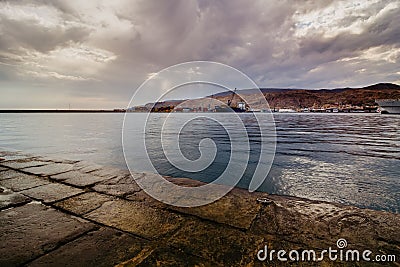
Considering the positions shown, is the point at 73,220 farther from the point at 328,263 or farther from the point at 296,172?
the point at 296,172

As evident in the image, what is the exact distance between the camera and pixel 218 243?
1929 millimetres

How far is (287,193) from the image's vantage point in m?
4.18

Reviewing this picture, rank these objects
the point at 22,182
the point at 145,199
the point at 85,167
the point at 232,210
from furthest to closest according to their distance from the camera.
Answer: the point at 85,167
the point at 22,182
the point at 145,199
the point at 232,210

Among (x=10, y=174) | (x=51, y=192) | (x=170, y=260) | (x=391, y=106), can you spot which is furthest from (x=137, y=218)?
(x=391, y=106)

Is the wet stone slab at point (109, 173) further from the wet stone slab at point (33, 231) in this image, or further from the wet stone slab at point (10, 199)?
the wet stone slab at point (33, 231)

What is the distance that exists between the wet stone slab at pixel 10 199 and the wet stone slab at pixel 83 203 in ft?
1.79

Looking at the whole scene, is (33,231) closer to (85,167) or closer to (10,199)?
(10,199)

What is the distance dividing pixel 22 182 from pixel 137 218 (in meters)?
2.90

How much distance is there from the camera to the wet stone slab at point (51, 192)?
3.04 m


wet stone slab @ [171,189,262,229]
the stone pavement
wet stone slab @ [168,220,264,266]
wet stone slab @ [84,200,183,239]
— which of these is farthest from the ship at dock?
wet stone slab @ [84,200,183,239]

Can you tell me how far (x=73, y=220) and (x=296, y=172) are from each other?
5341 millimetres

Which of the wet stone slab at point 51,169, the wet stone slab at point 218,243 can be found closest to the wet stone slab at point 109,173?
the wet stone slab at point 51,169

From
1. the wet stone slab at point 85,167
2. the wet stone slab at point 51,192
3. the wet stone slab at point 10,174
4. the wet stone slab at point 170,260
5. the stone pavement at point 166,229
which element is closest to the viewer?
the wet stone slab at point 170,260

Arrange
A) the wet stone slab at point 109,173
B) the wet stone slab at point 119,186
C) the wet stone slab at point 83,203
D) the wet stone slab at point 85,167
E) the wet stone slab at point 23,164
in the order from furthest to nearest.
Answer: the wet stone slab at point 23,164 → the wet stone slab at point 85,167 → the wet stone slab at point 109,173 → the wet stone slab at point 119,186 → the wet stone slab at point 83,203
